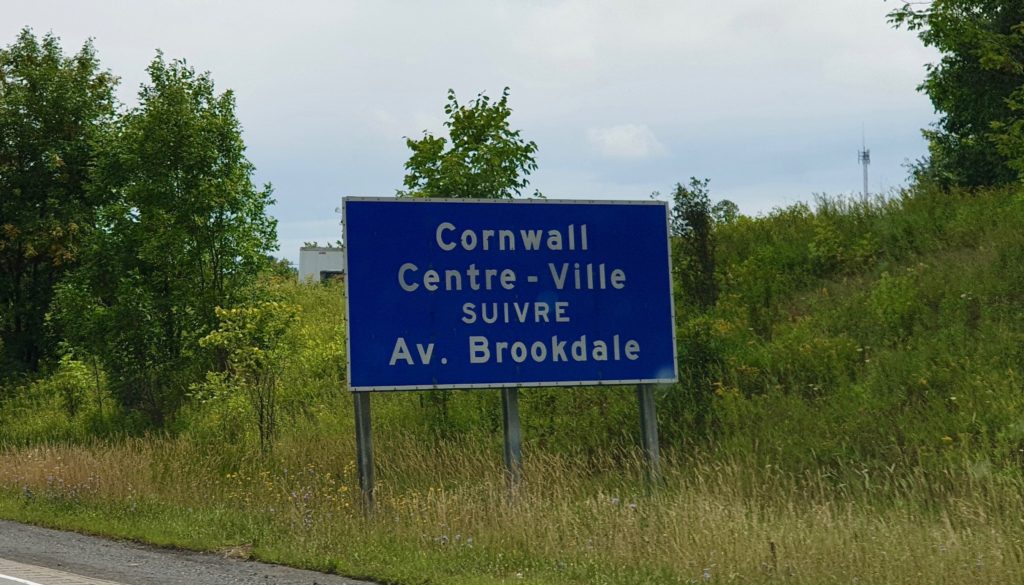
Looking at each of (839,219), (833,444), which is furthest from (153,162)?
(833,444)

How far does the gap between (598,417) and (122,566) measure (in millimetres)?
8282

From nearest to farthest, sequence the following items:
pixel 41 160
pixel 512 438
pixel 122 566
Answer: pixel 122 566 → pixel 512 438 → pixel 41 160

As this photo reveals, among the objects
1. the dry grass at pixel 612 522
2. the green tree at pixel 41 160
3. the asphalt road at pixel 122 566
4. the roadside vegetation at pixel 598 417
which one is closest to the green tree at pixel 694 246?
the roadside vegetation at pixel 598 417

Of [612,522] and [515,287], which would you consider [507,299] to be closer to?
[515,287]

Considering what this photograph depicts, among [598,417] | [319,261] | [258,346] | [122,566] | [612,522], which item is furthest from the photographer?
[319,261]

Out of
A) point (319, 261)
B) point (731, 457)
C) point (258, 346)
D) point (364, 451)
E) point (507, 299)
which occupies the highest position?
point (319, 261)

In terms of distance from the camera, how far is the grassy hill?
962 cm

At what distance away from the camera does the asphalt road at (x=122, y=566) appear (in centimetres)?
1020

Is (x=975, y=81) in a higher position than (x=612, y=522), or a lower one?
higher

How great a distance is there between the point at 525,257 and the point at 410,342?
1838 millimetres

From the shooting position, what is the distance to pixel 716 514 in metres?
10.1

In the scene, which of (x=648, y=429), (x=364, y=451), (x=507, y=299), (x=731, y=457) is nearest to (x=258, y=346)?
(x=364, y=451)

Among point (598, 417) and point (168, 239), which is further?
point (168, 239)

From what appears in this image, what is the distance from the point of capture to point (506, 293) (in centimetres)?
1348
